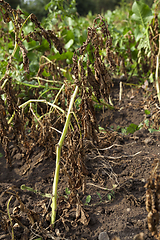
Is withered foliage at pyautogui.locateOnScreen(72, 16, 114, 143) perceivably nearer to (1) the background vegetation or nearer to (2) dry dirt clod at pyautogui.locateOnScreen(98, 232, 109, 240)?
(2) dry dirt clod at pyautogui.locateOnScreen(98, 232, 109, 240)

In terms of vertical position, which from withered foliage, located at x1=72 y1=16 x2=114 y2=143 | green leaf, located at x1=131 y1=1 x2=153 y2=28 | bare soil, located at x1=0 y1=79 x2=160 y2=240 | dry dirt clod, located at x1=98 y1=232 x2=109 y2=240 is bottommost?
dry dirt clod, located at x1=98 y1=232 x2=109 y2=240

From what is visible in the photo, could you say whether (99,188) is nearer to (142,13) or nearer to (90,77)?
(90,77)

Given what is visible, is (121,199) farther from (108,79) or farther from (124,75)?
(124,75)

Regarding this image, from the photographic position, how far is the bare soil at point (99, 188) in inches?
54.3

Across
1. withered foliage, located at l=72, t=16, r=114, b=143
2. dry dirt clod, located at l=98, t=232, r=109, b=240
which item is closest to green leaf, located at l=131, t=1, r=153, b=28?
withered foliage, located at l=72, t=16, r=114, b=143

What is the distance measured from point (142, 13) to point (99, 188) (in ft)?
6.94

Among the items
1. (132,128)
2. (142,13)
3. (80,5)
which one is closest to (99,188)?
(132,128)

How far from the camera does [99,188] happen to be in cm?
166

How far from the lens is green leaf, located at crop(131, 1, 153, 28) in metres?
2.69

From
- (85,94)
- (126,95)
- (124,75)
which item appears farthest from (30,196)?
(124,75)

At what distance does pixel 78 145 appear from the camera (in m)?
1.43

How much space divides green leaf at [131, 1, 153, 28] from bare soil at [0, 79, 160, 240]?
1.04 m

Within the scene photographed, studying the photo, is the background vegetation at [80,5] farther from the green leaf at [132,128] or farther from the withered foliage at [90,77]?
the withered foliage at [90,77]

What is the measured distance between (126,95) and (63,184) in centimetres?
151
